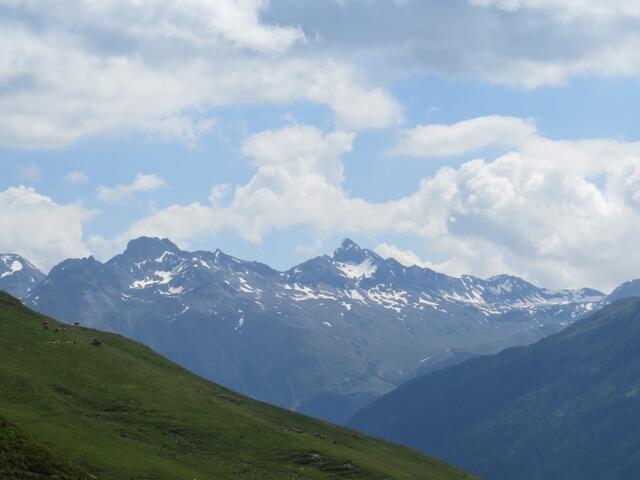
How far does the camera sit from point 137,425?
534ft

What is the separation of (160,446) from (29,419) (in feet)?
73.5

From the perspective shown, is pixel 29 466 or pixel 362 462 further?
pixel 362 462

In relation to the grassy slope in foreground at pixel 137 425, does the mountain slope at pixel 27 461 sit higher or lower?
lower

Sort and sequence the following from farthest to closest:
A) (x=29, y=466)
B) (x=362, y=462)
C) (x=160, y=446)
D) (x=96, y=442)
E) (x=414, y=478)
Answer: (x=414, y=478), (x=362, y=462), (x=160, y=446), (x=96, y=442), (x=29, y=466)

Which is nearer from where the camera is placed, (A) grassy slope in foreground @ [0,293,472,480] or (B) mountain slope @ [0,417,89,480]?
(B) mountain slope @ [0,417,89,480]

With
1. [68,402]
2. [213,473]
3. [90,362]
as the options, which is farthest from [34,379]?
[213,473]

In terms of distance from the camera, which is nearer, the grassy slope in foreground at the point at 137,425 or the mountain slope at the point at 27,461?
the mountain slope at the point at 27,461

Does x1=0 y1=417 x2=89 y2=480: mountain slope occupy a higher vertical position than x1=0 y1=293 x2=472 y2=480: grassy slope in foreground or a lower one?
lower

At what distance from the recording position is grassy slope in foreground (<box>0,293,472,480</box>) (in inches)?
5571

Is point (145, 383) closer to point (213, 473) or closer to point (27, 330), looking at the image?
point (27, 330)

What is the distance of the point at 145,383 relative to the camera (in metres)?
187

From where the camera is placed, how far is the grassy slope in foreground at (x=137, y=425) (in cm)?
14150

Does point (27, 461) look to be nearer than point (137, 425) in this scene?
Yes

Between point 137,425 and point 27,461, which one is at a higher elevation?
point 137,425
